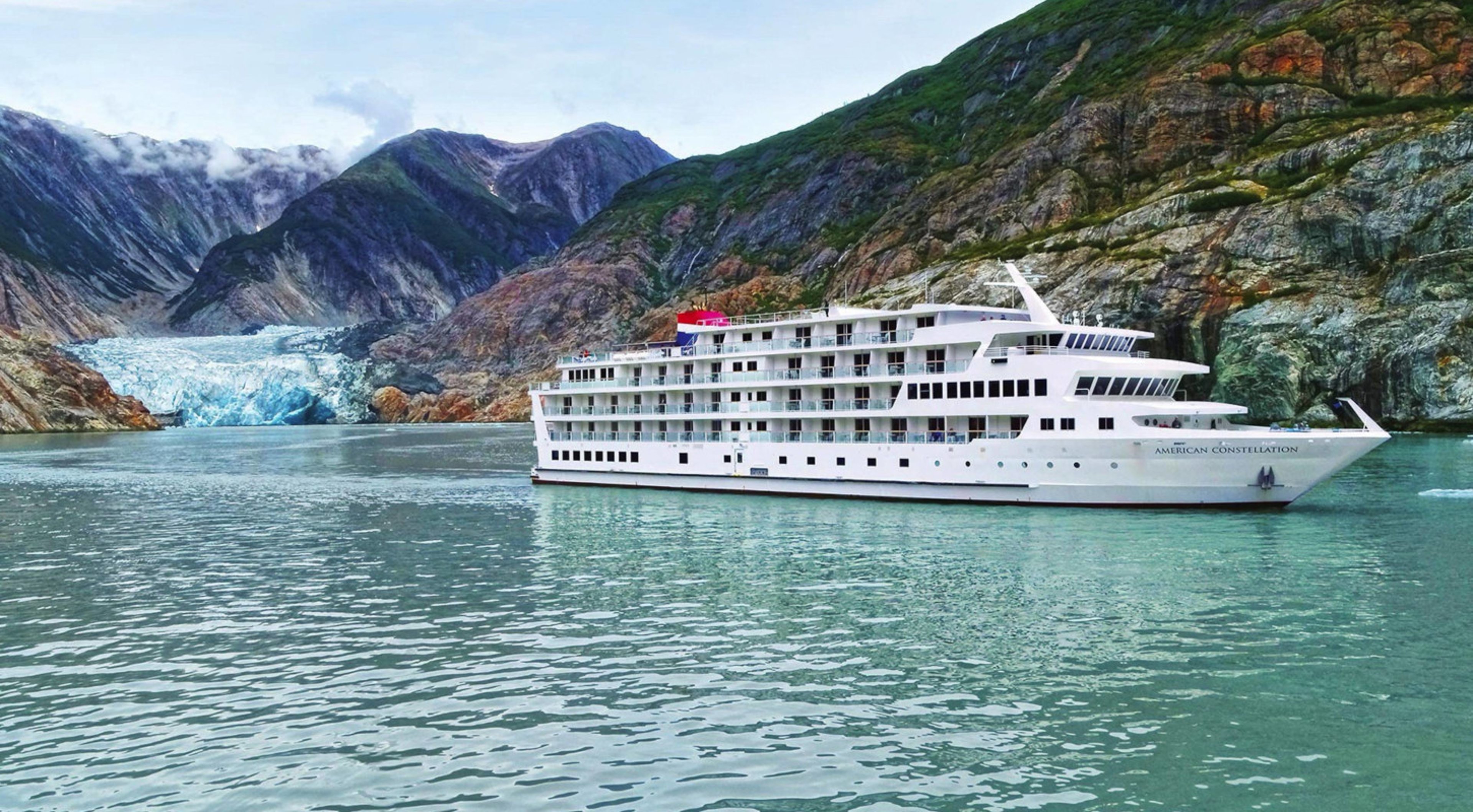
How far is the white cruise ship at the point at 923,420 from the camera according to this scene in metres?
43.9

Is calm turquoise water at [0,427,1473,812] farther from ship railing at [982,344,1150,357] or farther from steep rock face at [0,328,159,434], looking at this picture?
steep rock face at [0,328,159,434]

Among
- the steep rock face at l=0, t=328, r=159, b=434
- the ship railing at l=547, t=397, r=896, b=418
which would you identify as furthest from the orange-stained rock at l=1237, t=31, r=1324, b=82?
the steep rock face at l=0, t=328, r=159, b=434

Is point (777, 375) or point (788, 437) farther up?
point (777, 375)

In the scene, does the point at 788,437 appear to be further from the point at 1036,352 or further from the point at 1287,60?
the point at 1287,60

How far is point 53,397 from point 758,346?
164 meters

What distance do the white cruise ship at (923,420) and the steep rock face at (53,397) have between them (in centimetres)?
14066

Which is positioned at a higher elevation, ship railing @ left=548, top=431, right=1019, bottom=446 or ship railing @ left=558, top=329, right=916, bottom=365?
ship railing @ left=558, top=329, right=916, bottom=365

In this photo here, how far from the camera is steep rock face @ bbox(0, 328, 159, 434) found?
16716 centimetres

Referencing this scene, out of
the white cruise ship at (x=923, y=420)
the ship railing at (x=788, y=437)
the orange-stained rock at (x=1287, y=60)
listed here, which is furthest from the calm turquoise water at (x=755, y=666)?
the orange-stained rock at (x=1287, y=60)

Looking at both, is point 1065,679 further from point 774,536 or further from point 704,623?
point 774,536

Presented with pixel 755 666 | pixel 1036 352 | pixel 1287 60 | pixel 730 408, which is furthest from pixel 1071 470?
pixel 1287 60

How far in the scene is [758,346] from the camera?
5794cm

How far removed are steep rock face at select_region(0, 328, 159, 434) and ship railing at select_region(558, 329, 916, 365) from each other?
461 ft

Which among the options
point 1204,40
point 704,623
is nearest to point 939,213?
point 1204,40
